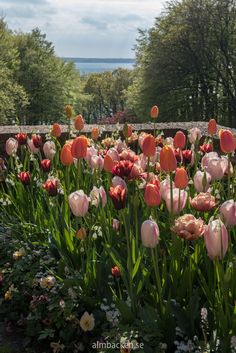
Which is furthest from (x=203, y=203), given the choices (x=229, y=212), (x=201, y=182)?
(x=201, y=182)

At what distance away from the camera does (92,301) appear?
9.91 feet

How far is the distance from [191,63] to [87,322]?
32727mm

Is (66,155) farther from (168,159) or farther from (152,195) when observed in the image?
(152,195)

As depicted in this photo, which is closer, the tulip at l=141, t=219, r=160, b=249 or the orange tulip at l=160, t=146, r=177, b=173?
the tulip at l=141, t=219, r=160, b=249

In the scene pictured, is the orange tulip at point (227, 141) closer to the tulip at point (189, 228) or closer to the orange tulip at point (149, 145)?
the orange tulip at point (149, 145)

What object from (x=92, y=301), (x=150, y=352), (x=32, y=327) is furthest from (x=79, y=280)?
(x=150, y=352)

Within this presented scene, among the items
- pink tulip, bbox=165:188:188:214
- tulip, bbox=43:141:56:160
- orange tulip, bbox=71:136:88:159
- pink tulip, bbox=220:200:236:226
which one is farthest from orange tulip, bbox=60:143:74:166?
pink tulip, bbox=220:200:236:226

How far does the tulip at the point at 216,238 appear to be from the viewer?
7.52ft

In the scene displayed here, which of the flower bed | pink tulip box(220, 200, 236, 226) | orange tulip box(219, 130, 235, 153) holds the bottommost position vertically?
the flower bed

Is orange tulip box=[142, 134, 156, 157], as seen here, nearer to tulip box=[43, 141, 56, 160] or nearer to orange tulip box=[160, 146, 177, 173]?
orange tulip box=[160, 146, 177, 173]

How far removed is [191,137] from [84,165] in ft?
3.19

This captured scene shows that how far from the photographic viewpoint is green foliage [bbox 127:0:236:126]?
34062 millimetres

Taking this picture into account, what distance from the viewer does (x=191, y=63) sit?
34375 millimetres

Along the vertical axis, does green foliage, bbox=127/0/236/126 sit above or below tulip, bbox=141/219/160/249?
above
